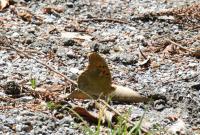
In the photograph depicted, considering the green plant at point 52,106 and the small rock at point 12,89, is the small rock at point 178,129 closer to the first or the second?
the green plant at point 52,106

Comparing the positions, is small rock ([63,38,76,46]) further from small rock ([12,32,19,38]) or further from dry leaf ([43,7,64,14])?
dry leaf ([43,7,64,14])

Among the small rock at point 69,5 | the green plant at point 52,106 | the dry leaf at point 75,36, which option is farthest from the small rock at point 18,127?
the small rock at point 69,5

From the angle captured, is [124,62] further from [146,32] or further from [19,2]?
[19,2]

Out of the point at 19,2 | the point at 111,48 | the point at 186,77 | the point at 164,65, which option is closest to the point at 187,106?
the point at 186,77

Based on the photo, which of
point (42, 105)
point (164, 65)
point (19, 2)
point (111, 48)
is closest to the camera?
point (42, 105)

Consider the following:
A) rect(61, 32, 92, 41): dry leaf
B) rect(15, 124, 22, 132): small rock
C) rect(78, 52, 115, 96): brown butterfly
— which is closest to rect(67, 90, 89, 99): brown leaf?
rect(78, 52, 115, 96): brown butterfly

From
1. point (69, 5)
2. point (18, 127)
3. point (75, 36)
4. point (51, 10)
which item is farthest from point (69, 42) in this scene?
point (18, 127)
